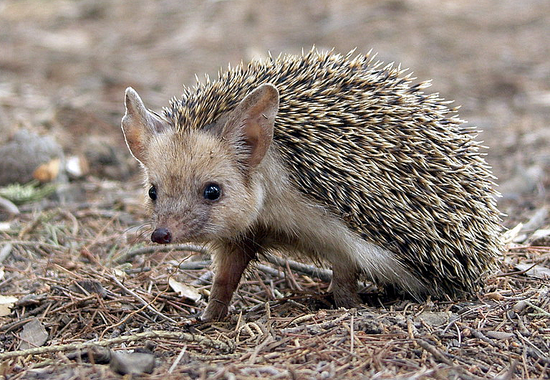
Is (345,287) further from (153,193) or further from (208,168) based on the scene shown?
(153,193)

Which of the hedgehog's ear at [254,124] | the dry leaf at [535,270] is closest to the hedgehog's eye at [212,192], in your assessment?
the hedgehog's ear at [254,124]

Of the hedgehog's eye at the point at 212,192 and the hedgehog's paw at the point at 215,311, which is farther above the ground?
the hedgehog's eye at the point at 212,192

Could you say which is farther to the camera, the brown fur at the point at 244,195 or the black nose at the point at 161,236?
the brown fur at the point at 244,195

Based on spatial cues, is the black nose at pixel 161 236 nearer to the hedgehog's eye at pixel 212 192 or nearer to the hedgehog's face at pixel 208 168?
the hedgehog's face at pixel 208 168

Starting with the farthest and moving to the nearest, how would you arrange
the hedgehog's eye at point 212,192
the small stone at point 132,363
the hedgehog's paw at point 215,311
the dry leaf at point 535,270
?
the dry leaf at point 535,270
the hedgehog's paw at point 215,311
the hedgehog's eye at point 212,192
the small stone at point 132,363

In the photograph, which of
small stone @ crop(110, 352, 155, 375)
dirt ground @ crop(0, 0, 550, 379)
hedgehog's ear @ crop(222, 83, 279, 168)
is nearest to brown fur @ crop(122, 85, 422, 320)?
hedgehog's ear @ crop(222, 83, 279, 168)

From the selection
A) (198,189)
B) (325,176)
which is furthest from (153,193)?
(325,176)

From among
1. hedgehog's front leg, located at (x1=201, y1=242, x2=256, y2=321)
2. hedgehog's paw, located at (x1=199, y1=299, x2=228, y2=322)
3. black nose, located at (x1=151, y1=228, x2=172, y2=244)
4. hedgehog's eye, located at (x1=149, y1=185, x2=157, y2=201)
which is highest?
hedgehog's eye, located at (x1=149, y1=185, x2=157, y2=201)

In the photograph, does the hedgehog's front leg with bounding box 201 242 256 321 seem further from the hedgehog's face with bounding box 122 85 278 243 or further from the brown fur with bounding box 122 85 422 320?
the hedgehog's face with bounding box 122 85 278 243
